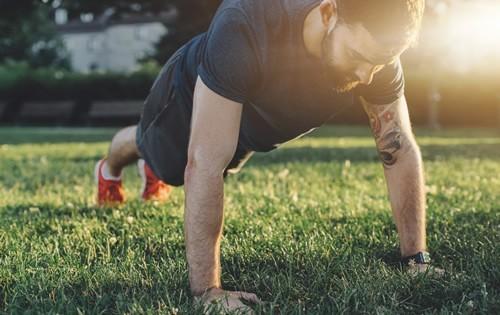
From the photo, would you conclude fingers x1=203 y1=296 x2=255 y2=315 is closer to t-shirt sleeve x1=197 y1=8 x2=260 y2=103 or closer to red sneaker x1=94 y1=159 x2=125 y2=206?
t-shirt sleeve x1=197 y1=8 x2=260 y2=103

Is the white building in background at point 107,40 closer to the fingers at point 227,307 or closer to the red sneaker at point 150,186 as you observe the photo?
the red sneaker at point 150,186

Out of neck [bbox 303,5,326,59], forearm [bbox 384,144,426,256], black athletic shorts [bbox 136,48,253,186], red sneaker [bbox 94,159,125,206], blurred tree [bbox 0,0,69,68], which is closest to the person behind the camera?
neck [bbox 303,5,326,59]

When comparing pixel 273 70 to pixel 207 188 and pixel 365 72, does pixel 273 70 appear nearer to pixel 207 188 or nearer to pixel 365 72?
pixel 365 72

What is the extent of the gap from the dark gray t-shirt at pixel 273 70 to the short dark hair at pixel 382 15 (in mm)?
315

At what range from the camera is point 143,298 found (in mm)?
2428

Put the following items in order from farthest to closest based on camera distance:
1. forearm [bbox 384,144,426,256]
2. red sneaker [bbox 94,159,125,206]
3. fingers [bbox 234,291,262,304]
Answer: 1. red sneaker [bbox 94,159,125,206]
2. forearm [bbox 384,144,426,256]
3. fingers [bbox 234,291,262,304]

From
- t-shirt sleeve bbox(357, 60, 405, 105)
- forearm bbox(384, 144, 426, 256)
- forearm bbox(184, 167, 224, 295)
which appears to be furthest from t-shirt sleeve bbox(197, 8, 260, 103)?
forearm bbox(384, 144, 426, 256)

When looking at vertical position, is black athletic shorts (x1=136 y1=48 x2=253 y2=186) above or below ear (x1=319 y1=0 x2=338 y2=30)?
below

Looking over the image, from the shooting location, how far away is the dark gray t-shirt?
2.53m

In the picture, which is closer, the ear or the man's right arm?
the ear

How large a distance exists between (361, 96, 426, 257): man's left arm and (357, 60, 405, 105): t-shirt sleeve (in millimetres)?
59

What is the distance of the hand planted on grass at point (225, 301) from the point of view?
2.30 m

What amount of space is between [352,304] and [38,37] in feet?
194

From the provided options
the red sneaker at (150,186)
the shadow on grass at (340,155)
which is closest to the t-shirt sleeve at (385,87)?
the red sneaker at (150,186)
